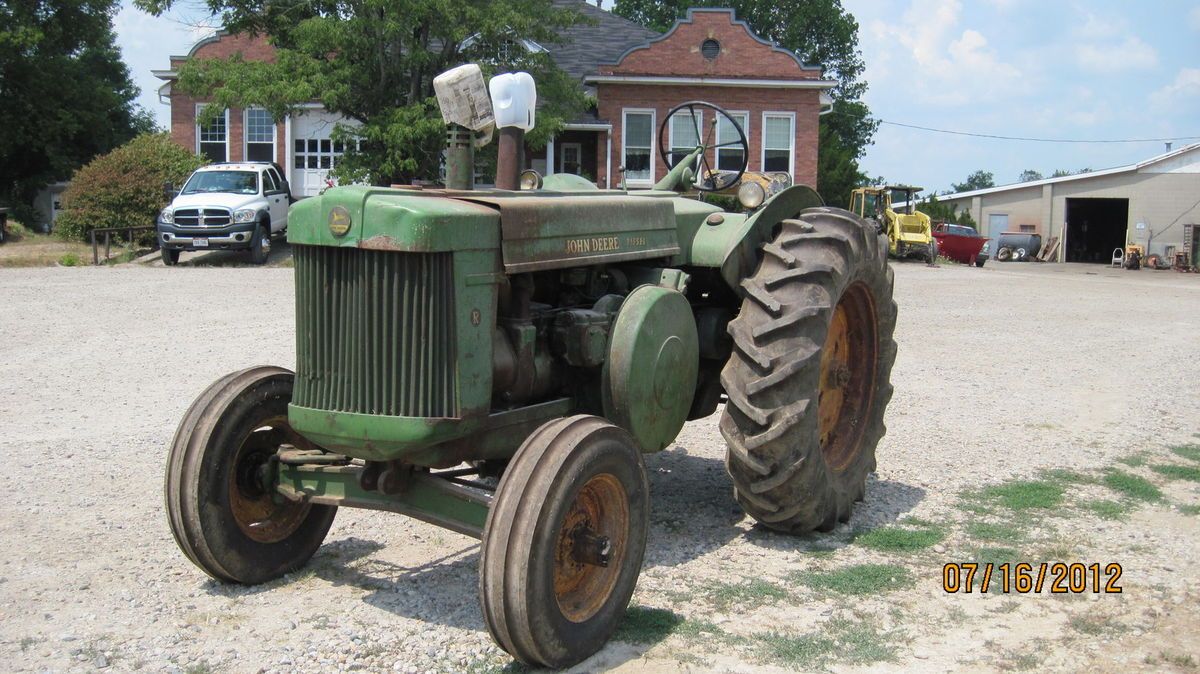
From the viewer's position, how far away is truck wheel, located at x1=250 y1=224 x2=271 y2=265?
21781 mm

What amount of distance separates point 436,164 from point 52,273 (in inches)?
313

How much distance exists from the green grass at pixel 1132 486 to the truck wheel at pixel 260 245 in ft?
58.1

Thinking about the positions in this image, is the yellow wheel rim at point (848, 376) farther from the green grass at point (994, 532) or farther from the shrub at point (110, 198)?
the shrub at point (110, 198)

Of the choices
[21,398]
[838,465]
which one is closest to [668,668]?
[838,465]

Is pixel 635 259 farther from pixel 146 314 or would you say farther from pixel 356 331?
pixel 146 314

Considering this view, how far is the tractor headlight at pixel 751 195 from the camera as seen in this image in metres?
5.95

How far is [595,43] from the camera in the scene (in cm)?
3406

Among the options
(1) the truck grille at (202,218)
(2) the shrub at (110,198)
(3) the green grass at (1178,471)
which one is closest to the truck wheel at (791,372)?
(3) the green grass at (1178,471)

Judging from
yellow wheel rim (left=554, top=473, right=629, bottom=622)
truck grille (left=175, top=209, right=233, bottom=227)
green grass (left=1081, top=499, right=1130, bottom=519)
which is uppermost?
truck grille (left=175, top=209, right=233, bottom=227)

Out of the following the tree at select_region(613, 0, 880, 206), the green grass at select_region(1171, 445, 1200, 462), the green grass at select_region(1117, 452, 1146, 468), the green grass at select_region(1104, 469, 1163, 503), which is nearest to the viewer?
the green grass at select_region(1104, 469, 1163, 503)

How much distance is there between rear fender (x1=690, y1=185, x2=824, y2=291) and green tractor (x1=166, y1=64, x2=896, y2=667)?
13 millimetres

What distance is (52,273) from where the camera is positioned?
Result: 19.1 meters

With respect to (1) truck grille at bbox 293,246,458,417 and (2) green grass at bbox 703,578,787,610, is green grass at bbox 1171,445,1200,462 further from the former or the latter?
(1) truck grille at bbox 293,246,458,417

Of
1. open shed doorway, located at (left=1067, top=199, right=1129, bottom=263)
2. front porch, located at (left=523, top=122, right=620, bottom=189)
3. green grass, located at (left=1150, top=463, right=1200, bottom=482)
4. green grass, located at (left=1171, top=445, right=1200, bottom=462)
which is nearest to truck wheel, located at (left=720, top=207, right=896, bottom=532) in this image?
green grass, located at (left=1150, top=463, right=1200, bottom=482)
